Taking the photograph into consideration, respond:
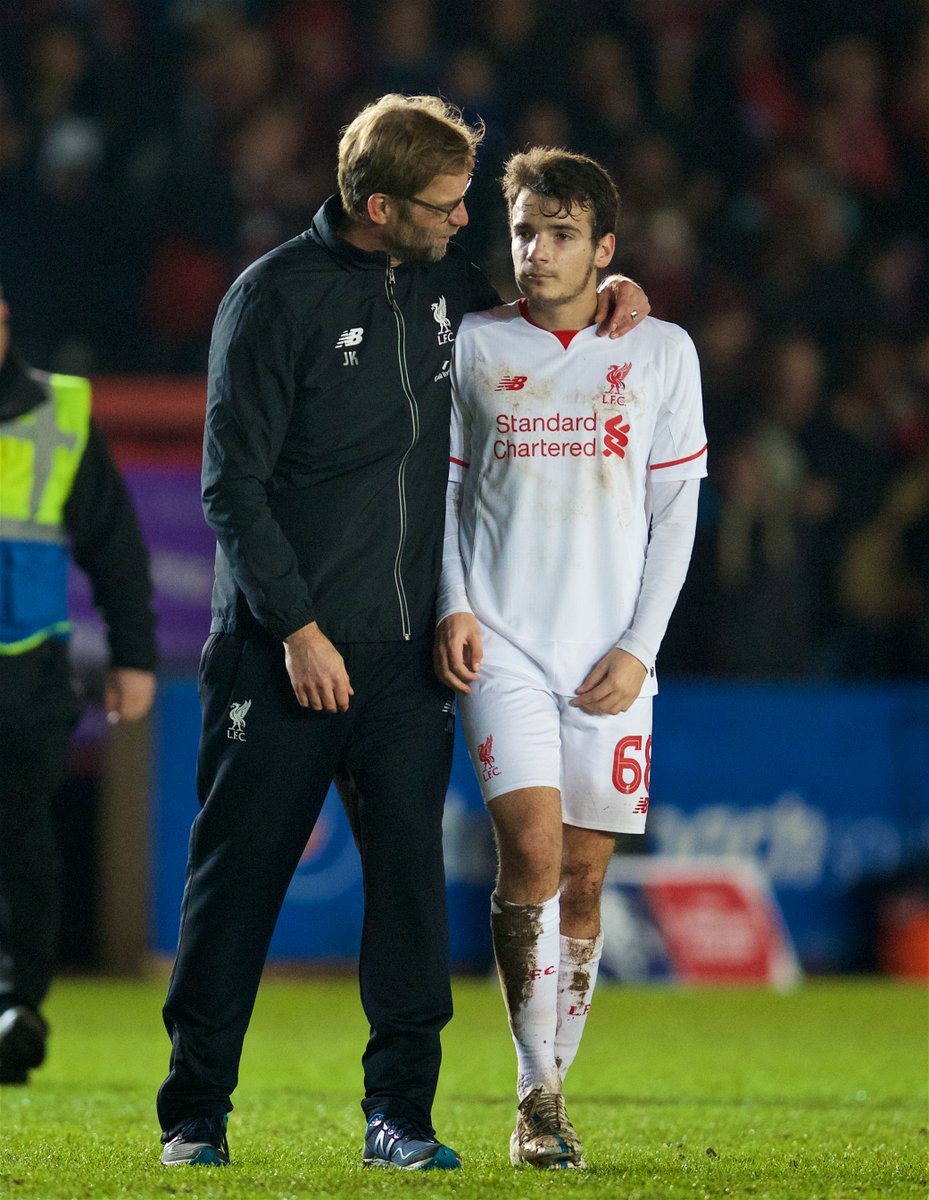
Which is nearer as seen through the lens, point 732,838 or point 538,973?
point 538,973

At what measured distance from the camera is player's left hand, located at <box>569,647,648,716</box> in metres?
4.35

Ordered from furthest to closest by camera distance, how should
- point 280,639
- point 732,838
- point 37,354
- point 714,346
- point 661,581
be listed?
point 714,346 → point 37,354 → point 732,838 → point 661,581 → point 280,639

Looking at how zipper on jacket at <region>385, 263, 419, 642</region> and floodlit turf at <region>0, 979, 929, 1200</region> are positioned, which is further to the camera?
zipper on jacket at <region>385, 263, 419, 642</region>

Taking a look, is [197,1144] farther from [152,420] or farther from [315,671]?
[152,420]

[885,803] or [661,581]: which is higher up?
[661,581]

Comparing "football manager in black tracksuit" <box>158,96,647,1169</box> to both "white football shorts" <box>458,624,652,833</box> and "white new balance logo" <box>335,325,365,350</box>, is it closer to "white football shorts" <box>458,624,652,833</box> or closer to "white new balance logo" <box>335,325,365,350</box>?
"white new balance logo" <box>335,325,365,350</box>

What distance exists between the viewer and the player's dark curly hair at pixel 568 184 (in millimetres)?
4379

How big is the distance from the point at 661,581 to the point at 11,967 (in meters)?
2.47

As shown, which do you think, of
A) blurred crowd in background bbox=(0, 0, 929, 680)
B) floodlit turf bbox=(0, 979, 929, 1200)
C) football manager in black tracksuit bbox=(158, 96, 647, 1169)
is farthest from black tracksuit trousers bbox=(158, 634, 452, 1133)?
blurred crowd in background bbox=(0, 0, 929, 680)

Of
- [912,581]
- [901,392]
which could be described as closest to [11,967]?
[912,581]

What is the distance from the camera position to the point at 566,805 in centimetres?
442

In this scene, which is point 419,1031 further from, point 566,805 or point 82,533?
point 82,533

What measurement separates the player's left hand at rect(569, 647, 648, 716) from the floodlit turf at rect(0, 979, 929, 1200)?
0.97 meters

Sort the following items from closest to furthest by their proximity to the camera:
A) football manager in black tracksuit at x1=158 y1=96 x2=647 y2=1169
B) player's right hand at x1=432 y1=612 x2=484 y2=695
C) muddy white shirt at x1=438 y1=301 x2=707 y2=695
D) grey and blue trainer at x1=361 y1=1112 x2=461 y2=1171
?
grey and blue trainer at x1=361 y1=1112 x2=461 y2=1171
football manager in black tracksuit at x1=158 y1=96 x2=647 y2=1169
player's right hand at x1=432 y1=612 x2=484 y2=695
muddy white shirt at x1=438 y1=301 x2=707 y2=695
